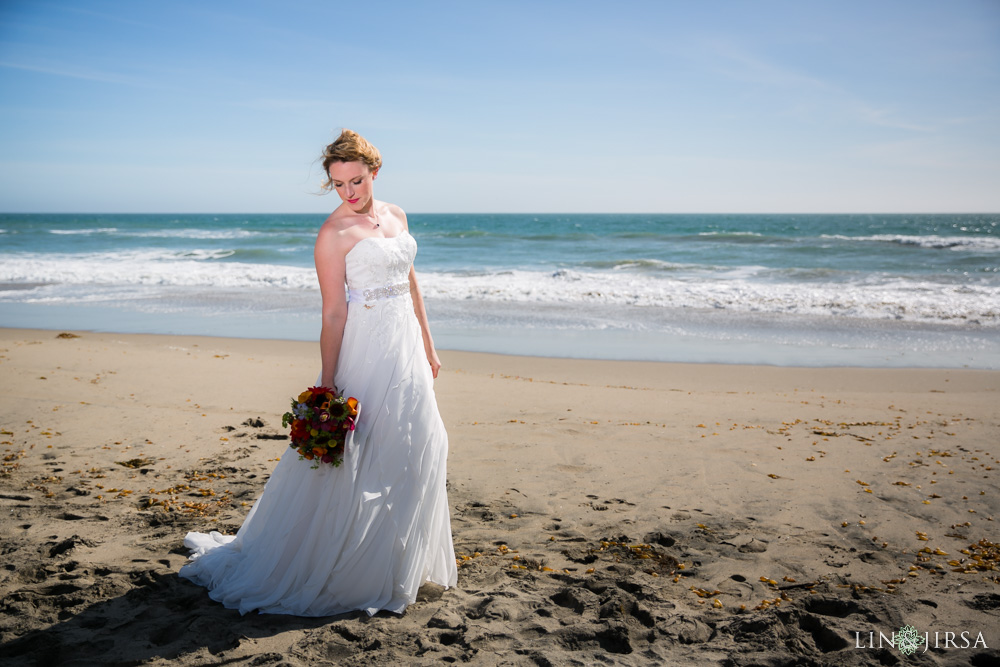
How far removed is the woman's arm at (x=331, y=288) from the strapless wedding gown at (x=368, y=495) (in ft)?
0.15

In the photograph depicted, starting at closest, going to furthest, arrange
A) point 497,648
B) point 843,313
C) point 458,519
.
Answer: point 497,648, point 458,519, point 843,313

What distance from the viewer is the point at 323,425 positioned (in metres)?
2.92

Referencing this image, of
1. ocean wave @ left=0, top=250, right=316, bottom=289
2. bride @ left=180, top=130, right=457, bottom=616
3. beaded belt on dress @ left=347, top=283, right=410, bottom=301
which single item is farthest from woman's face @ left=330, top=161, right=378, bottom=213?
ocean wave @ left=0, top=250, right=316, bottom=289

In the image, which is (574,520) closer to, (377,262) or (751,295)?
(377,262)

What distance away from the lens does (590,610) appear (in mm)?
3029

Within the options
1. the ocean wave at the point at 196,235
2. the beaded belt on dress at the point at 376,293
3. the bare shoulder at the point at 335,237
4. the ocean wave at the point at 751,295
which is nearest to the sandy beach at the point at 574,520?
the beaded belt on dress at the point at 376,293

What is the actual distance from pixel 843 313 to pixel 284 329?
11.2m

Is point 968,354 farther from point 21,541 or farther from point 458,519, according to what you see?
point 21,541

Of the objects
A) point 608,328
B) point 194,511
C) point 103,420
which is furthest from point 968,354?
point 103,420

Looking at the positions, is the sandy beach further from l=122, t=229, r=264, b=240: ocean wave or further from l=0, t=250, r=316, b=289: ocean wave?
l=122, t=229, r=264, b=240: ocean wave

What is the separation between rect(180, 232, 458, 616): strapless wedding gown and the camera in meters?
2.99

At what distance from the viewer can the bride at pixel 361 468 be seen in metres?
2.98

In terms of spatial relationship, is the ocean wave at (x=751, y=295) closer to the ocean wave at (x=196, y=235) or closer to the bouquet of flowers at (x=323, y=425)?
the bouquet of flowers at (x=323, y=425)

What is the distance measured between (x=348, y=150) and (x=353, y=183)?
0.15 metres
